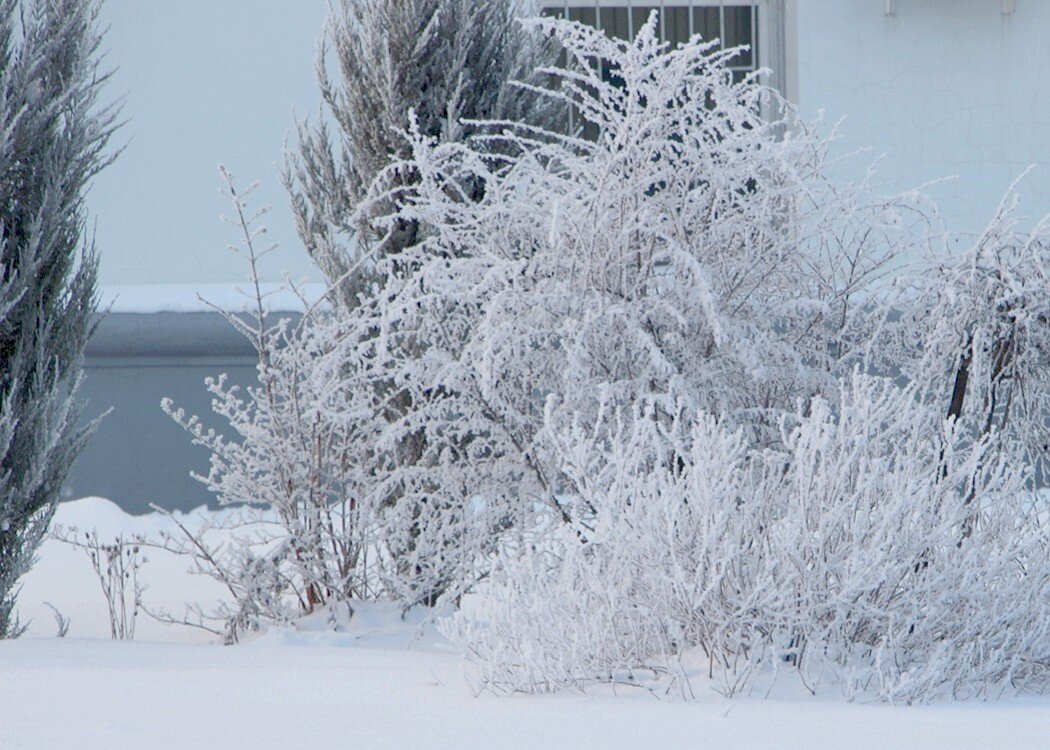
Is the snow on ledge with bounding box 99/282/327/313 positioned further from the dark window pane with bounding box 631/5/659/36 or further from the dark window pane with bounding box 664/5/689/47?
the dark window pane with bounding box 664/5/689/47

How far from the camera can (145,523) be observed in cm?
885

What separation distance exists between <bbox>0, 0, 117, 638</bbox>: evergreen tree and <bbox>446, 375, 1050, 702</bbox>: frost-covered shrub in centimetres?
216

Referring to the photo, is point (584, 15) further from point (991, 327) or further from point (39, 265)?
point (991, 327)

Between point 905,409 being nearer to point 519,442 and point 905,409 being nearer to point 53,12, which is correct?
point 519,442

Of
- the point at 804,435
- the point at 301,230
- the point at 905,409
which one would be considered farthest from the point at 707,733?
the point at 301,230

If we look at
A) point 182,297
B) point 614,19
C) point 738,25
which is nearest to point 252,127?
point 182,297

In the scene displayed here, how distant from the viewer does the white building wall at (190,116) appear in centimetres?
898

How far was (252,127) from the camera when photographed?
8.99 m

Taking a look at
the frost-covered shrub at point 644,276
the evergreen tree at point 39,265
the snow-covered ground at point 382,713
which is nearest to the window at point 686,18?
the frost-covered shrub at point 644,276

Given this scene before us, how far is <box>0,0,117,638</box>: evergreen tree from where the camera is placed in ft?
16.5

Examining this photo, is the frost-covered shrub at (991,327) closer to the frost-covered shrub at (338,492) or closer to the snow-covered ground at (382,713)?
the snow-covered ground at (382,713)

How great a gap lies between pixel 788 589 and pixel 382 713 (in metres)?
1.02

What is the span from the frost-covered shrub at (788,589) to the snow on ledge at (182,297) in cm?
537

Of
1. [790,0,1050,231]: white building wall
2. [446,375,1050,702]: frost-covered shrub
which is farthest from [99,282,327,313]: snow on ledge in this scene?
[446,375,1050,702]: frost-covered shrub
